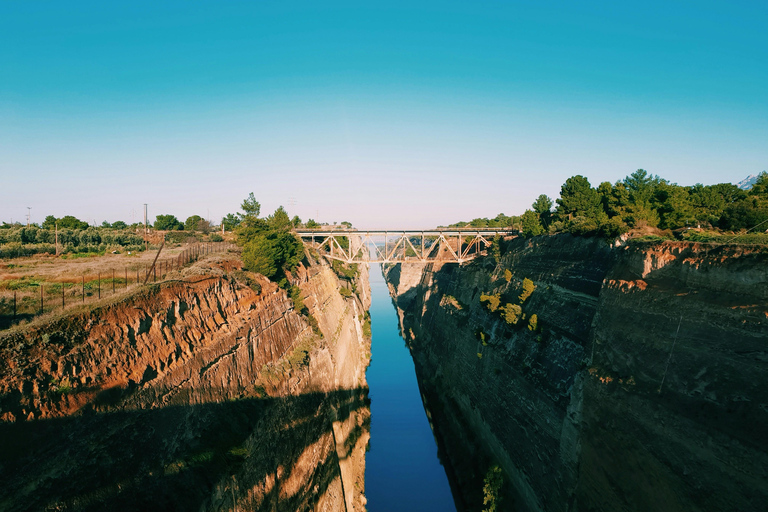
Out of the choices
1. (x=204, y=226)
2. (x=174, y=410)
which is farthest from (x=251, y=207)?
(x=174, y=410)

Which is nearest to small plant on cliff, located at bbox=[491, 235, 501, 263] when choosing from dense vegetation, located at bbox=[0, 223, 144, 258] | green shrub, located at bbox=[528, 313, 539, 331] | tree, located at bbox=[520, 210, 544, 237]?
tree, located at bbox=[520, 210, 544, 237]

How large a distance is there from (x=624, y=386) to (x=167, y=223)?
6854cm

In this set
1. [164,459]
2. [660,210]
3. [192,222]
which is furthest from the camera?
[192,222]

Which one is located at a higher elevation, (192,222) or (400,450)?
(192,222)

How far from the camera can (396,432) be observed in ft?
99.1

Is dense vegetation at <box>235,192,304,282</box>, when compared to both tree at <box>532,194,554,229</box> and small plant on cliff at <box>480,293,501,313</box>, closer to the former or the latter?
small plant on cliff at <box>480,293,501,313</box>

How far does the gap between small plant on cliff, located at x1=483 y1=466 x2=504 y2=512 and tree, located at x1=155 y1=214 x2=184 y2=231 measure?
59.9 metres

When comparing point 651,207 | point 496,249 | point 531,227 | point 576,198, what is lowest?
point 496,249

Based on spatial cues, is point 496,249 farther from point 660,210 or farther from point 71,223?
point 71,223

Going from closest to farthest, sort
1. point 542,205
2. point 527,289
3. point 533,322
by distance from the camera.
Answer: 1. point 533,322
2. point 527,289
3. point 542,205

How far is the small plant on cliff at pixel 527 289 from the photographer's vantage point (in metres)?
24.7

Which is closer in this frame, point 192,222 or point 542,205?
point 542,205

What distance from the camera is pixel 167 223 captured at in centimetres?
6419

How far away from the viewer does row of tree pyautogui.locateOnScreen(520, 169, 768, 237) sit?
62.7 feet
